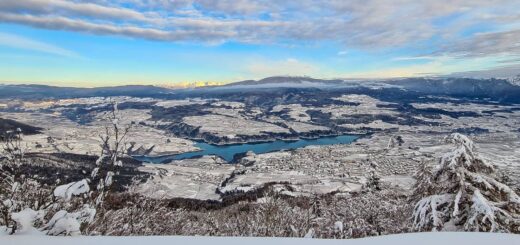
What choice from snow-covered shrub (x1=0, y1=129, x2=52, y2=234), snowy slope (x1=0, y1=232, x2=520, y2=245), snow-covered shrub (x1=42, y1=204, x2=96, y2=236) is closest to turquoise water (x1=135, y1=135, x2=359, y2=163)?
snow-covered shrub (x1=0, y1=129, x2=52, y2=234)

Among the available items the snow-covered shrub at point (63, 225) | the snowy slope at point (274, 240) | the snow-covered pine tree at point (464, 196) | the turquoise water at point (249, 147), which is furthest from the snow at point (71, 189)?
the turquoise water at point (249, 147)

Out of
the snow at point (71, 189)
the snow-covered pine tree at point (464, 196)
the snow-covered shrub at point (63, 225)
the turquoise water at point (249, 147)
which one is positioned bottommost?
the turquoise water at point (249, 147)

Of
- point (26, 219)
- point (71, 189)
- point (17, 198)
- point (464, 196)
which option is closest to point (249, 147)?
point (464, 196)

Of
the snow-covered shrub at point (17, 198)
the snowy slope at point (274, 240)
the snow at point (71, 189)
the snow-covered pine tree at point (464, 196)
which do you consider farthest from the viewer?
the snow-covered pine tree at point (464, 196)

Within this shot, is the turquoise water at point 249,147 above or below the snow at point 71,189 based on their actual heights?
below

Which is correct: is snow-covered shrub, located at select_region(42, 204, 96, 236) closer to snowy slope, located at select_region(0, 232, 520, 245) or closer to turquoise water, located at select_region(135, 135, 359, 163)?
snowy slope, located at select_region(0, 232, 520, 245)

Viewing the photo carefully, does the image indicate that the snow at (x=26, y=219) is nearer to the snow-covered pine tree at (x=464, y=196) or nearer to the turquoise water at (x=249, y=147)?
the snow-covered pine tree at (x=464, y=196)

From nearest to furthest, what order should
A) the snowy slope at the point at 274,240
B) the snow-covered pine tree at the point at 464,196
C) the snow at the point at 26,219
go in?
the snowy slope at the point at 274,240
the snow at the point at 26,219
the snow-covered pine tree at the point at 464,196

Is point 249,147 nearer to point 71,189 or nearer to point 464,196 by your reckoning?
point 464,196
